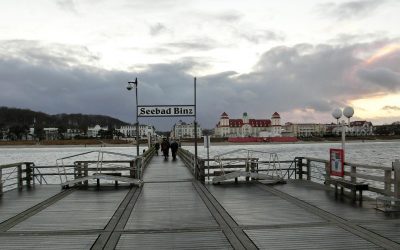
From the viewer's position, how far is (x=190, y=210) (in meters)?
11.0

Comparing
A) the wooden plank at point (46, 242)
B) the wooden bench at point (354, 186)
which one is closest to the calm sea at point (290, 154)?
the wooden bench at point (354, 186)

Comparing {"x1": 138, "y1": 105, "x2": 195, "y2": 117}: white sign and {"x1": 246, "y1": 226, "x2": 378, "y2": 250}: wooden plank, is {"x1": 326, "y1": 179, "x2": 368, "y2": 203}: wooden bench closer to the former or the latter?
{"x1": 246, "y1": 226, "x2": 378, "y2": 250}: wooden plank

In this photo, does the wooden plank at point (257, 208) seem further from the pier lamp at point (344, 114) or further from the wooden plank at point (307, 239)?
the pier lamp at point (344, 114)

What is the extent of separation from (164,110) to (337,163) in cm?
820

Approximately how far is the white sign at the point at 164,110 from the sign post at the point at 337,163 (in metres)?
7.20

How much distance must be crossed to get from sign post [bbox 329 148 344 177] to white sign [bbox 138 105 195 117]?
7.20m

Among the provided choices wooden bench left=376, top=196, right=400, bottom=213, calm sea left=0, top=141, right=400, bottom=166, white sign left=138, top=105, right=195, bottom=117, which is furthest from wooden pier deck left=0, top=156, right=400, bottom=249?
calm sea left=0, top=141, right=400, bottom=166

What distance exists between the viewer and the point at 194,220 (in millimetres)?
9695

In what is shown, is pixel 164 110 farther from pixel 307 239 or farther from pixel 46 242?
pixel 307 239

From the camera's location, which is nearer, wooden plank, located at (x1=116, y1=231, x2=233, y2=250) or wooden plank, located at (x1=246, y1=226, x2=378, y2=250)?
wooden plank, located at (x1=246, y1=226, x2=378, y2=250)

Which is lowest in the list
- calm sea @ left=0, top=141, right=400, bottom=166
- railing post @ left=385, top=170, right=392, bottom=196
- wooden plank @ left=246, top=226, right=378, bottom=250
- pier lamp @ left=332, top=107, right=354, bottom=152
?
calm sea @ left=0, top=141, right=400, bottom=166

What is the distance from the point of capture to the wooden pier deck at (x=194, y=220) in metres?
7.66

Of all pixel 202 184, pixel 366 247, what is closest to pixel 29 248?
pixel 366 247

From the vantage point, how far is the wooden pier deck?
302 inches
